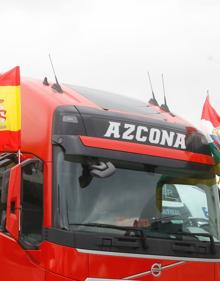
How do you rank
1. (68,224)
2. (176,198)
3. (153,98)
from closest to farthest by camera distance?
(68,224), (176,198), (153,98)

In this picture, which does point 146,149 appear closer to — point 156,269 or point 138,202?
point 138,202

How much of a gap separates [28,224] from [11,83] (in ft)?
4.85

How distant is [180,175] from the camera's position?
5.50 meters

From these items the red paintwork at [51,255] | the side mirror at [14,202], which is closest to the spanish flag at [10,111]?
the red paintwork at [51,255]

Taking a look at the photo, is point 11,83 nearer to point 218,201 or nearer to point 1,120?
point 1,120

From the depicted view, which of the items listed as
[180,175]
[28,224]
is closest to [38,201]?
[28,224]

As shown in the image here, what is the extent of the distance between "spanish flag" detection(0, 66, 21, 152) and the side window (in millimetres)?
405

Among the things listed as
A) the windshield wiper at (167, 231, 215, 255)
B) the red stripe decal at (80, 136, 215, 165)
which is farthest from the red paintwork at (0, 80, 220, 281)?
the windshield wiper at (167, 231, 215, 255)

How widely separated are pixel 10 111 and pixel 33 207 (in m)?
1.05

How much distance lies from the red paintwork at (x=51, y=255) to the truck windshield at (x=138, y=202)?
0.17 m

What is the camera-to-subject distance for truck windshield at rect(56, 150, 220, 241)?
4.92m

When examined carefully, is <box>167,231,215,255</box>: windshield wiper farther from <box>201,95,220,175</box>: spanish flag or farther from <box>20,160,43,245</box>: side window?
<box>20,160,43,245</box>: side window

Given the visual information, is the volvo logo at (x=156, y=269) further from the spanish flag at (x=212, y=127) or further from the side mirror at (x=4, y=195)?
the side mirror at (x=4, y=195)

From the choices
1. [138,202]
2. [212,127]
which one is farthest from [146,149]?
[212,127]
